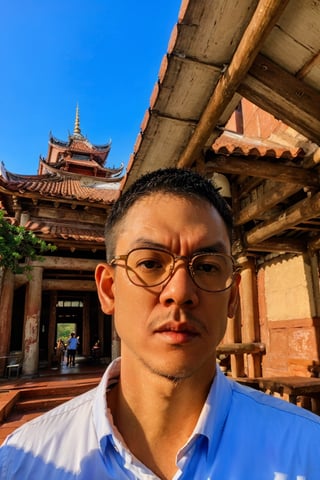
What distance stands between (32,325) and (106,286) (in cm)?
885

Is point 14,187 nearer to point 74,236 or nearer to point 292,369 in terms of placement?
point 74,236

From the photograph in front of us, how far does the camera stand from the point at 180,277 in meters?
1.00

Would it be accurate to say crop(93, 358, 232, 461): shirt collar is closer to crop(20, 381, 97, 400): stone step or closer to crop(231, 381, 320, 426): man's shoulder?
crop(231, 381, 320, 426): man's shoulder

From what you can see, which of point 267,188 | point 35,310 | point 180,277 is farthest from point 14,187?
point 180,277

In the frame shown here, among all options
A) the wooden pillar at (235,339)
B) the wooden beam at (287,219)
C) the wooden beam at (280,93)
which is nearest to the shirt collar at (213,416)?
the wooden beam at (280,93)

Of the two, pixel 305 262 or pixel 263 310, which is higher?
pixel 305 262

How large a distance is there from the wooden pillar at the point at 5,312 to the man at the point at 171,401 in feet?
28.4

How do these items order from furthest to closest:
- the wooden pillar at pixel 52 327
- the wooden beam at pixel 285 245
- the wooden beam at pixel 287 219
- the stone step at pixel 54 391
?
1. the wooden pillar at pixel 52 327
2. the stone step at pixel 54 391
3. the wooden beam at pixel 285 245
4. the wooden beam at pixel 287 219

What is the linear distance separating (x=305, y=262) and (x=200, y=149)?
13.6 feet

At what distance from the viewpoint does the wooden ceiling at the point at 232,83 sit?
2.10m

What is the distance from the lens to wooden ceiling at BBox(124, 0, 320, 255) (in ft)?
6.88

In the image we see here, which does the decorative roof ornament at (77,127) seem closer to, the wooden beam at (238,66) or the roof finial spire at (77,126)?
the roof finial spire at (77,126)

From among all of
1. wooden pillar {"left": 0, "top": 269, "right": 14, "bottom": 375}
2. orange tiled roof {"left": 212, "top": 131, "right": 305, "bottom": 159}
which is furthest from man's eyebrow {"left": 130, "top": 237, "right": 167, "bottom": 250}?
wooden pillar {"left": 0, "top": 269, "right": 14, "bottom": 375}

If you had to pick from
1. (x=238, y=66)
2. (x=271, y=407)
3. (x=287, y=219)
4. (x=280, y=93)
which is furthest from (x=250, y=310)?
(x=271, y=407)
